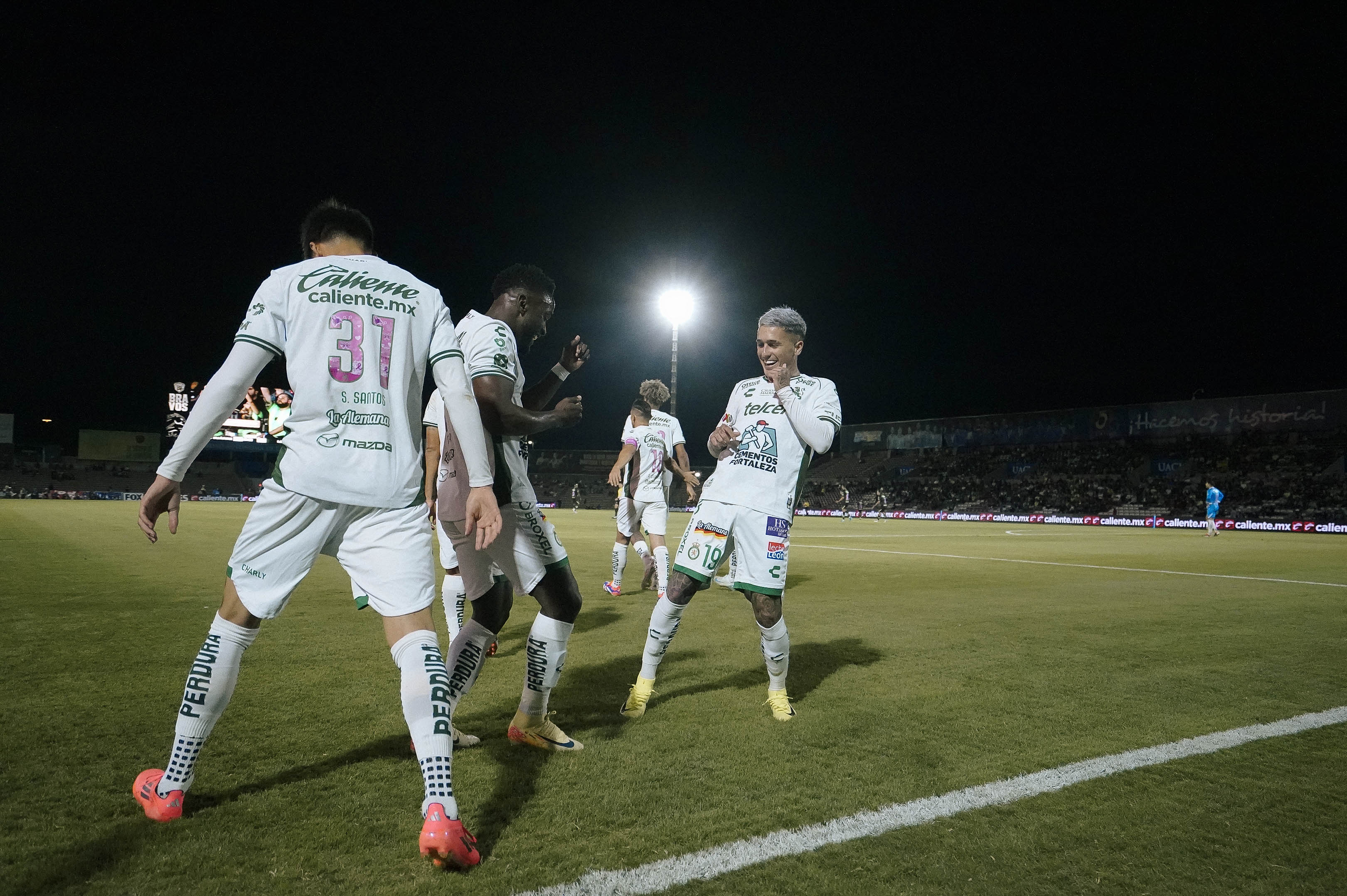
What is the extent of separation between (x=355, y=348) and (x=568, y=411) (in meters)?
0.95

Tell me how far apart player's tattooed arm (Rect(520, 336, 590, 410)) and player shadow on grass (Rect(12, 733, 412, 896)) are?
1766mm

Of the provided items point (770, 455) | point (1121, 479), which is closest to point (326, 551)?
point (770, 455)

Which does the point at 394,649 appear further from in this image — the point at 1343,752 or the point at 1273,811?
the point at 1343,752

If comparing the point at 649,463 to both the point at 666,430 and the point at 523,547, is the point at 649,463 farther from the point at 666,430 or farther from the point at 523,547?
the point at 523,547

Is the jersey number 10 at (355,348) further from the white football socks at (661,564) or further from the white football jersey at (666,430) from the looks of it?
the white football socks at (661,564)

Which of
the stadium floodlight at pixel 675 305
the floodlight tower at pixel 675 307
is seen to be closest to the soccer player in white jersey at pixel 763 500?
the floodlight tower at pixel 675 307

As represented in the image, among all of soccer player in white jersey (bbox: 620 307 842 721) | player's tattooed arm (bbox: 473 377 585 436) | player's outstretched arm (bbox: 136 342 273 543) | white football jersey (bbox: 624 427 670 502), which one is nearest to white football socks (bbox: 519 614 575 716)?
soccer player in white jersey (bbox: 620 307 842 721)

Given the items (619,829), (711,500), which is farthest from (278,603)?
(711,500)

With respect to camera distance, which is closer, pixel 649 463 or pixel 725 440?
pixel 725 440

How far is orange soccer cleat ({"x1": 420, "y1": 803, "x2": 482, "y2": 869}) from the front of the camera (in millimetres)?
2291

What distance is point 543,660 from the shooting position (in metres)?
3.61

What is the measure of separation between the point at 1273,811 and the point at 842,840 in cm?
172

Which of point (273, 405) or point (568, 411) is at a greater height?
point (273, 405)

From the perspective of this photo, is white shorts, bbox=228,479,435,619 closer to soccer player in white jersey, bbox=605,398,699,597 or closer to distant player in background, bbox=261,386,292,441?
soccer player in white jersey, bbox=605,398,699,597
